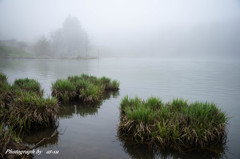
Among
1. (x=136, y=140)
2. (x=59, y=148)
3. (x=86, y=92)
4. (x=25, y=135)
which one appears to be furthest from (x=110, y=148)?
(x=86, y=92)

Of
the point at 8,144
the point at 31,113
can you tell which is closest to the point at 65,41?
the point at 31,113

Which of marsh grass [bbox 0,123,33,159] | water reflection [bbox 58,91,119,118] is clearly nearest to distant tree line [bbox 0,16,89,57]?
water reflection [bbox 58,91,119,118]

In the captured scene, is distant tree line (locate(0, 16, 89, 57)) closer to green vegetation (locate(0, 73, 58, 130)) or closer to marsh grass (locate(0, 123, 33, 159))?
green vegetation (locate(0, 73, 58, 130))

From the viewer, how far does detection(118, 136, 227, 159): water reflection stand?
6.93 meters

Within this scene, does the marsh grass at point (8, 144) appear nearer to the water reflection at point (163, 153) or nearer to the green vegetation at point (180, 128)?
the water reflection at point (163, 153)

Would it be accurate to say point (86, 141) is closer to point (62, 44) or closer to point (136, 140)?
point (136, 140)

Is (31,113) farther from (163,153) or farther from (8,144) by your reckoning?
(163,153)

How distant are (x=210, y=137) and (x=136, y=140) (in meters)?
3.20

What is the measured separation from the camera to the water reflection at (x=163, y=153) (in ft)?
22.7

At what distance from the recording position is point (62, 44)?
11656 centimetres

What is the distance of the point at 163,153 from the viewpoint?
7066 mm

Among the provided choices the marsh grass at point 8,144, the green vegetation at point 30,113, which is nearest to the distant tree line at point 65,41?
the green vegetation at point 30,113

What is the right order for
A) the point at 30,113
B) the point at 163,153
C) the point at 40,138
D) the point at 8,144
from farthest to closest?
1. the point at 30,113
2. the point at 40,138
3. the point at 163,153
4. the point at 8,144

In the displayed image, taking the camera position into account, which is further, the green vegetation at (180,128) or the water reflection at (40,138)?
the water reflection at (40,138)
